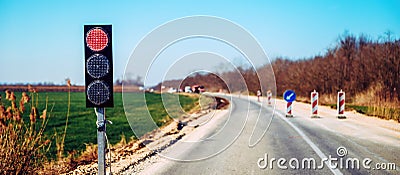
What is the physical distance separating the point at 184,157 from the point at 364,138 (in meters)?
5.86

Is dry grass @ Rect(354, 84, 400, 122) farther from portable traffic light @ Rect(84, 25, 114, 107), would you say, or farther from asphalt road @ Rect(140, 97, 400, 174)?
portable traffic light @ Rect(84, 25, 114, 107)

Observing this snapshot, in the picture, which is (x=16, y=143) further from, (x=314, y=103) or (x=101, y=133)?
(x=314, y=103)

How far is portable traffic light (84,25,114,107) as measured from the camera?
5.66m

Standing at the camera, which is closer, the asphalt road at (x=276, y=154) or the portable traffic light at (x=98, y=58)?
the portable traffic light at (x=98, y=58)

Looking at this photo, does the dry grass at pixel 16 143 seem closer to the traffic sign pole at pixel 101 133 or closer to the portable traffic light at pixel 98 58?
the traffic sign pole at pixel 101 133

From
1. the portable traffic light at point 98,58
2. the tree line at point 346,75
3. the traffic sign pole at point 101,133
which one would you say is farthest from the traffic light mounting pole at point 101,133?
the tree line at point 346,75

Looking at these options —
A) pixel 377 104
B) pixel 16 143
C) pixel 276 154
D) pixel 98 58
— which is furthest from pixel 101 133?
pixel 377 104

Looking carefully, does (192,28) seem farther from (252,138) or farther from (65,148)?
(65,148)
